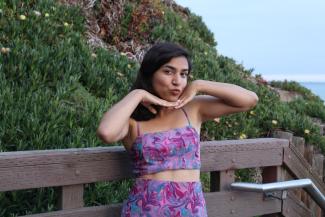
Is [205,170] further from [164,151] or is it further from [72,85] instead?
[72,85]

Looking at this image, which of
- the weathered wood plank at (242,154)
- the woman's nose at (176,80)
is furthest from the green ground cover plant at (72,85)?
the woman's nose at (176,80)

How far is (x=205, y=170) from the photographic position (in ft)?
9.75

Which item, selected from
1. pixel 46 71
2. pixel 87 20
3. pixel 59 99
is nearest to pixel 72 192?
pixel 59 99

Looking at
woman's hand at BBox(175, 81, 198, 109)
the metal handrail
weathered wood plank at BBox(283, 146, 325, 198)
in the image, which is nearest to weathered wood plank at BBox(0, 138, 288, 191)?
the metal handrail

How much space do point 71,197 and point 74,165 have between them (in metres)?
0.14

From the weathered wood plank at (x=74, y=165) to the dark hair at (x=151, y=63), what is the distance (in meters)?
0.21

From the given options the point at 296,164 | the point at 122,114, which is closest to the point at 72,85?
the point at 296,164

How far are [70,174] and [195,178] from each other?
1.77 ft

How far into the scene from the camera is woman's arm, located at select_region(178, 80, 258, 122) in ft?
8.83

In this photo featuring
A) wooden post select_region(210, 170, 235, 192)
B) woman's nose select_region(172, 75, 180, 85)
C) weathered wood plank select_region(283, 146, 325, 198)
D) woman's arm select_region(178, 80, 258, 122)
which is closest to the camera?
woman's nose select_region(172, 75, 180, 85)

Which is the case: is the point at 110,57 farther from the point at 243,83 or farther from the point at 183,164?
the point at 183,164

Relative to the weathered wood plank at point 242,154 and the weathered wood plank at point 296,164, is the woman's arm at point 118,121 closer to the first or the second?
the weathered wood plank at point 242,154

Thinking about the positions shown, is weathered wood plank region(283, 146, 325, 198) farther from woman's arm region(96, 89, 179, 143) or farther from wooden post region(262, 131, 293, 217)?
woman's arm region(96, 89, 179, 143)

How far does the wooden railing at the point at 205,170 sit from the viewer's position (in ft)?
7.63
